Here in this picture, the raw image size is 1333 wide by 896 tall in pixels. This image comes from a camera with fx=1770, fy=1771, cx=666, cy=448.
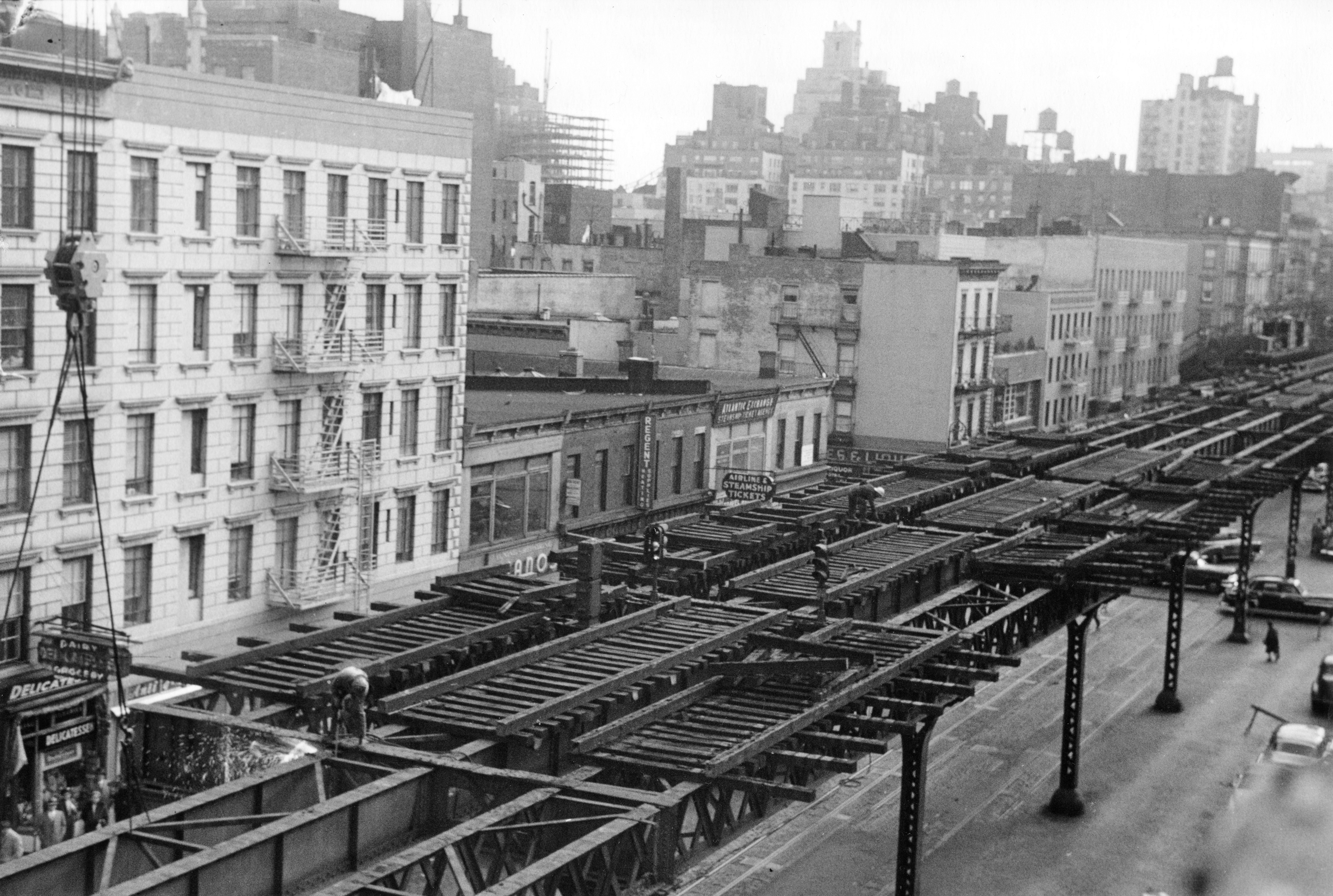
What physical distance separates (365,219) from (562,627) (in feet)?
65.3

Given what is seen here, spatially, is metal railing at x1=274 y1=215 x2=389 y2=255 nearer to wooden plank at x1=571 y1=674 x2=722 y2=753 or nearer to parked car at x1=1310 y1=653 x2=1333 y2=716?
wooden plank at x1=571 y1=674 x2=722 y2=753

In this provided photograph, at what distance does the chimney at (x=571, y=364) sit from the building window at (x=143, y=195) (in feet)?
105

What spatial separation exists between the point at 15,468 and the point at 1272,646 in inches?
1424

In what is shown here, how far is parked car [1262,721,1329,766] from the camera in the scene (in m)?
36.2

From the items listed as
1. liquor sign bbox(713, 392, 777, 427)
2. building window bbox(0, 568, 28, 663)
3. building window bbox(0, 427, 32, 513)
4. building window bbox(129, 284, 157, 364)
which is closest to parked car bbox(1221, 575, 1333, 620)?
liquor sign bbox(713, 392, 777, 427)

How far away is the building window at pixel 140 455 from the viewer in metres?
35.2

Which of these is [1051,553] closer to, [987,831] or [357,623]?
[987,831]

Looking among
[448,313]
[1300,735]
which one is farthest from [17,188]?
[1300,735]

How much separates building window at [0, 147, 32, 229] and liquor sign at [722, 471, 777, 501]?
971 inches

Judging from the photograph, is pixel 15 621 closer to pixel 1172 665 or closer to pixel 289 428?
pixel 289 428

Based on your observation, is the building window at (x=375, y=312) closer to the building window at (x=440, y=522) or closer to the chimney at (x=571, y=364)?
the building window at (x=440, y=522)

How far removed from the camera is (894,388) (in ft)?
251

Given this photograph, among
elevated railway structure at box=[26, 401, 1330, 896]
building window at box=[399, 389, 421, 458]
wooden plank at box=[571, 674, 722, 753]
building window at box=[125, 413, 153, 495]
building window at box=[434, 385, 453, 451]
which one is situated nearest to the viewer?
elevated railway structure at box=[26, 401, 1330, 896]

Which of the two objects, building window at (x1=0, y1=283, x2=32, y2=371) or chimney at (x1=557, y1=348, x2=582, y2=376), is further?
chimney at (x1=557, y1=348, x2=582, y2=376)
